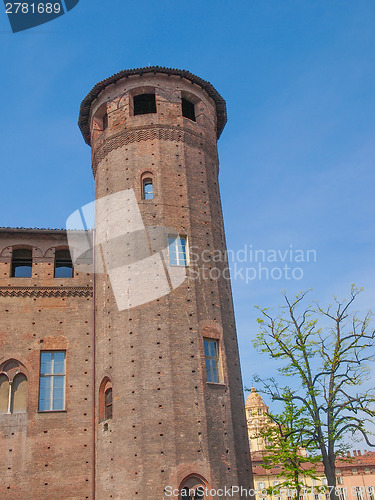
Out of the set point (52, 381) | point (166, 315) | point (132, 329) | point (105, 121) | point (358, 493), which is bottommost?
point (358, 493)

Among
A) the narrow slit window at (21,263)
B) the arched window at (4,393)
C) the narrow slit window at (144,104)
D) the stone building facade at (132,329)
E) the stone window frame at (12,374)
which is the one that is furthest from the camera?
the narrow slit window at (144,104)

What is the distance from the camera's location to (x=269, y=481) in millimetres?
53906

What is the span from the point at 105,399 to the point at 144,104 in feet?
40.2

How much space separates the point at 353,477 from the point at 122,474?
165 feet

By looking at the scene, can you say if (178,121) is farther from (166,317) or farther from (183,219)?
(166,317)

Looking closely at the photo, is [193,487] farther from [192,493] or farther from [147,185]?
[147,185]

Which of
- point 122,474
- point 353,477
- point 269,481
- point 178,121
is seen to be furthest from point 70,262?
point 353,477

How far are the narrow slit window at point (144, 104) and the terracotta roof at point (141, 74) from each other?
4.69ft

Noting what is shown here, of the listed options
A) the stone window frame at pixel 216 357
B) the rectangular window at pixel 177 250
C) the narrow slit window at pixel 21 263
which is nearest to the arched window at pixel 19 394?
the narrow slit window at pixel 21 263

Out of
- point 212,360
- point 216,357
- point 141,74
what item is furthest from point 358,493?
point 141,74

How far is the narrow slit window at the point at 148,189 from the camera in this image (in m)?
19.0

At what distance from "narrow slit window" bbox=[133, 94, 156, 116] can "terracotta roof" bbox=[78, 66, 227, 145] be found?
1.43 metres

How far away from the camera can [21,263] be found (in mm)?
20422

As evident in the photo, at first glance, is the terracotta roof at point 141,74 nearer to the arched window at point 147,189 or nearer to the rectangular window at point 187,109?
the rectangular window at point 187,109
